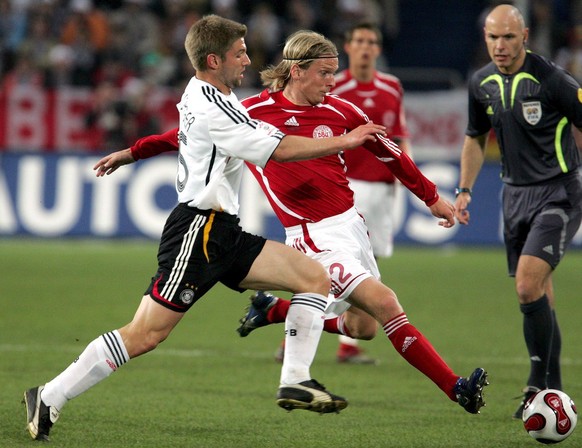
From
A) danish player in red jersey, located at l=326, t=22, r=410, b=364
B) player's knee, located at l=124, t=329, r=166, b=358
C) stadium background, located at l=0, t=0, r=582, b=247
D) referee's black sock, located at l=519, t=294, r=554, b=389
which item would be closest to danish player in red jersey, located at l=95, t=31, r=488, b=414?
referee's black sock, located at l=519, t=294, r=554, b=389

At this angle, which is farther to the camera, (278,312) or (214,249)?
(278,312)

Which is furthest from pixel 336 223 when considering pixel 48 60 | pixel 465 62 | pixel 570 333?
pixel 465 62

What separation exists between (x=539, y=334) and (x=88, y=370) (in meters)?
2.72

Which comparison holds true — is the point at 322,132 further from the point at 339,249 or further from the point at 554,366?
the point at 554,366

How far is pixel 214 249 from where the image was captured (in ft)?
19.0

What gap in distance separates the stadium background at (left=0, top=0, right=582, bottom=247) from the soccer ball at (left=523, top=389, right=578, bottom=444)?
1009 centimetres

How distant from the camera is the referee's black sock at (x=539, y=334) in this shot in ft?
22.5

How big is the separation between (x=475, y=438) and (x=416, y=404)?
1.03 meters

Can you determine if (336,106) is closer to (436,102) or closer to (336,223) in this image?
(336,223)

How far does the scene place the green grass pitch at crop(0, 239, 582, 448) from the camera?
20.1 feet

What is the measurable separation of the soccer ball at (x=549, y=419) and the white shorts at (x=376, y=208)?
3.63 metres

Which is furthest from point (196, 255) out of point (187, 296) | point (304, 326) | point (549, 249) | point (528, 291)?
point (549, 249)

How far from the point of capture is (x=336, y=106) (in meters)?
6.64

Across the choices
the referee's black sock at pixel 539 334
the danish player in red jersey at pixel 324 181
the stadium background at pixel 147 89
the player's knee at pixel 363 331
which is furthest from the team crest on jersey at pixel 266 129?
the stadium background at pixel 147 89
